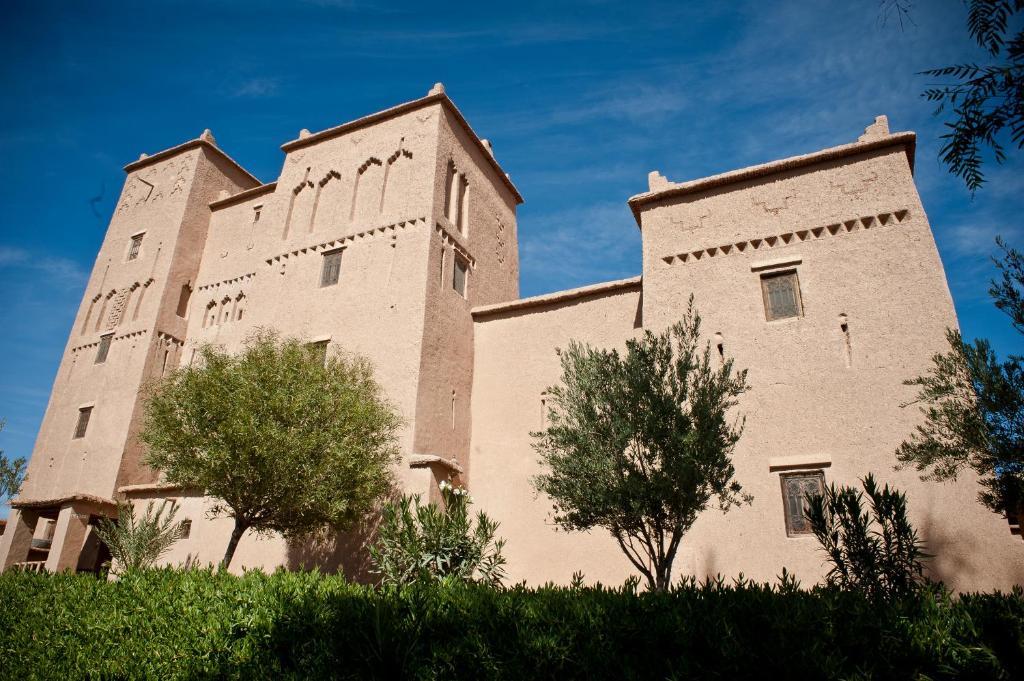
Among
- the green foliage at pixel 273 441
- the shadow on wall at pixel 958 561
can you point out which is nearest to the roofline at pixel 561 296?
the green foliage at pixel 273 441

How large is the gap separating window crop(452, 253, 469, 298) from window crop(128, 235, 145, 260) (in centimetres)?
1425

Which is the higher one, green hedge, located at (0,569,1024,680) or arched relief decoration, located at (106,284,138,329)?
arched relief decoration, located at (106,284,138,329)

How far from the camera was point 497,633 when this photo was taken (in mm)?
6148

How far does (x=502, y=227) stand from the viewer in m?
21.9

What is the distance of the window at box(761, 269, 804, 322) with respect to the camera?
13461 millimetres

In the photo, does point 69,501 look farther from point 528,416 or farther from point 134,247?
point 528,416

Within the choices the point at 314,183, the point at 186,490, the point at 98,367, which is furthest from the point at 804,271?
the point at 98,367

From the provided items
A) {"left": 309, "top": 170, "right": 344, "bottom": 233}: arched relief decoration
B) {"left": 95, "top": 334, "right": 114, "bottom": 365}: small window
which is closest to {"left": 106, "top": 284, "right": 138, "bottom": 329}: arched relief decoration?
{"left": 95, "top": 334, "right": 114, "bottom": 365}: small window

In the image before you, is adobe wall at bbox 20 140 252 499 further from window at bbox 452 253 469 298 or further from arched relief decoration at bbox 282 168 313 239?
window at bbox 452 253 469 298

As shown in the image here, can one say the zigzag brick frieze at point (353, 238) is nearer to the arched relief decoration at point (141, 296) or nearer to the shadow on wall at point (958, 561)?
the arched relief decoration at point (141, 296)

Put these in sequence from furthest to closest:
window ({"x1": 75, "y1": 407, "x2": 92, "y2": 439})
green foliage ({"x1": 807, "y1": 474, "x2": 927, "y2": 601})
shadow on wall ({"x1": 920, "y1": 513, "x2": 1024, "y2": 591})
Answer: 1. window ({"x1": 75, "y1": 407, "x2": 92, "y2": 439})
2. shadow on wall ({"x1": 920, "y1": 513, "x2": 1024, "y2": 591})
3. green foliage ({"x1": 807, "y1": 474, "x2": 927, "y2": 601})

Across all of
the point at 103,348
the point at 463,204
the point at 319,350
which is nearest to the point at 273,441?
the point at 319,350

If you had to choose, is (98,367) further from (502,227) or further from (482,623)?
(482,623)

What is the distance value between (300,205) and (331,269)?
128 inches
